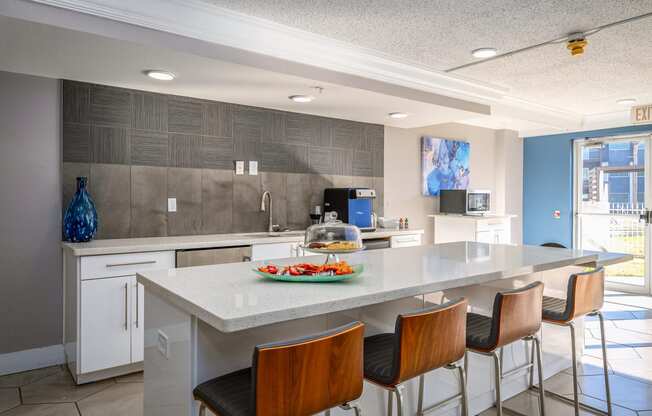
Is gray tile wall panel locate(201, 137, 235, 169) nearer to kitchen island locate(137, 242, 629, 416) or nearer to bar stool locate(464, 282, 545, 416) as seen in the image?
kitchen island locate(137, 242, 629, 416)

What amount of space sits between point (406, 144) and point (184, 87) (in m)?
3.00

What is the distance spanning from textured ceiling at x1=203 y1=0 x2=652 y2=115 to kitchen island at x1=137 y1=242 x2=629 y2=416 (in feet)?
5.03

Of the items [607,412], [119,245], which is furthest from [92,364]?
[607,412]

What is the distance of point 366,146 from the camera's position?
5.19 metres

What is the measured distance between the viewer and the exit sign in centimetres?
540

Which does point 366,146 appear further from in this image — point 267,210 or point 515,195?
point 515,195

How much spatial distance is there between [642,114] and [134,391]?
6.18m

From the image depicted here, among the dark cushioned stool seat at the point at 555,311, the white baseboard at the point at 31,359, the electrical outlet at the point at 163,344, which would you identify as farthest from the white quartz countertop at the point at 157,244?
the dark cushioned stool seat at the point at 555,311

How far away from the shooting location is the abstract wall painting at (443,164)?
581cm

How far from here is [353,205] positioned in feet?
14.8

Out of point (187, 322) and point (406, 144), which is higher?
point (406, 144)

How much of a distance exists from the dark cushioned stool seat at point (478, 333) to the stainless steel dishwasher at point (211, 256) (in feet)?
6.21

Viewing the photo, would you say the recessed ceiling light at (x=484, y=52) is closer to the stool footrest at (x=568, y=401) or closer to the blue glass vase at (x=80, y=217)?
the stool footrest at (x=568, y=401)

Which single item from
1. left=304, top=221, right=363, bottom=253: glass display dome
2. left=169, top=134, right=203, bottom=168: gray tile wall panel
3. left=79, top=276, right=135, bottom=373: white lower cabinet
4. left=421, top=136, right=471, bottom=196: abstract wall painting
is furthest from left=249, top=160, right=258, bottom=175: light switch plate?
Result: left=421, top=136, right=471, bottom=196: abstract wall painting
